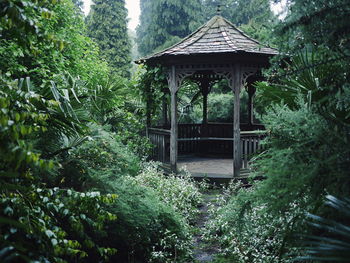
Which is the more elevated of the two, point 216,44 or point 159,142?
point 216,44

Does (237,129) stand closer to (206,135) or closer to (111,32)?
(206,135)

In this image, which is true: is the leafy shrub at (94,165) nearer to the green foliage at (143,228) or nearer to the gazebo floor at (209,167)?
the green foliage at (143,228)

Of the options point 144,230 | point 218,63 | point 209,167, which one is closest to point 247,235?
point 144,230

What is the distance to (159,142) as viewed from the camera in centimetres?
1040

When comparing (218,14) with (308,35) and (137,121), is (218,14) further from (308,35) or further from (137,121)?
(308,35)

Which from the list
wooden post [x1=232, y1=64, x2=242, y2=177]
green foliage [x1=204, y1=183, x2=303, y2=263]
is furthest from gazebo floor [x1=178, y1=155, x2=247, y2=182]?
green foliage [x1=204, y1=183, x2=303, y2=263]

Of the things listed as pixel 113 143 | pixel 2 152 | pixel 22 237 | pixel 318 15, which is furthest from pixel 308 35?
pixel 113 143

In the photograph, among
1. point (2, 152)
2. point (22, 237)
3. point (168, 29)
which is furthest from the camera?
point (168, 29)

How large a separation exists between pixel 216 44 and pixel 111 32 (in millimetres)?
20622

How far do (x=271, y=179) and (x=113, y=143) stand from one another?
10.7ft

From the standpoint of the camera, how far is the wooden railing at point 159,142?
10.2m

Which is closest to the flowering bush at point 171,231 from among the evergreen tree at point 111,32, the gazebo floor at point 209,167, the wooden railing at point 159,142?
the gazebo floor at point 209,167

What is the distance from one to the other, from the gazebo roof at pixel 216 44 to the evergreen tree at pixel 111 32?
17690 millimetres

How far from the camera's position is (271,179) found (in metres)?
2.83
